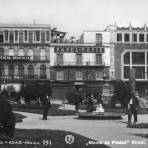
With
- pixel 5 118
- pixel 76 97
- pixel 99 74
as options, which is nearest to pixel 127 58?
pixel 99 74

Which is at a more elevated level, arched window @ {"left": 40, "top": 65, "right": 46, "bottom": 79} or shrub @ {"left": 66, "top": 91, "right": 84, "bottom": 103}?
arched window @ {"left": 40, "top": 65, "right": 46, "bottom": 79}

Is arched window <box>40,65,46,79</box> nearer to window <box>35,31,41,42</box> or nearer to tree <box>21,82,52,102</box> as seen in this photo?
window <box>35,31,41,42</box>

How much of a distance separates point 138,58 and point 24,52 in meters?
18.2

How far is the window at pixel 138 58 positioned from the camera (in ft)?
229

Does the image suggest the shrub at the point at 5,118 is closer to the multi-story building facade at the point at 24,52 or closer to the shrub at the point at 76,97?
the shrub at the point at 76,97

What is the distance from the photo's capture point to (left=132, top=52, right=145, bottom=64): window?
69.9m

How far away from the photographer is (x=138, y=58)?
231 ft

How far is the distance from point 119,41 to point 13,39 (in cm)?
1685

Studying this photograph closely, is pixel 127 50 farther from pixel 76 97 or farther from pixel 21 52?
pixel 76 97

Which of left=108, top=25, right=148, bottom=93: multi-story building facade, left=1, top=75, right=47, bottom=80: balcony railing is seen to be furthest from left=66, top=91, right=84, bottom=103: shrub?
left=108, top=25, right=148, bottom=93: multi-story building facade

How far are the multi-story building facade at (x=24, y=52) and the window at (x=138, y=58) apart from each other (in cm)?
1369

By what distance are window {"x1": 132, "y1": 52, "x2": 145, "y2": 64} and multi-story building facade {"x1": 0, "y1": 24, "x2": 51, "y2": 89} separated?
1369 cm

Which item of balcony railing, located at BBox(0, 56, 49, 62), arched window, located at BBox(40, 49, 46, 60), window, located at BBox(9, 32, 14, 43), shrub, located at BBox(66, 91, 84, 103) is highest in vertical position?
window, located at BBox(9, 32, 14, 43)

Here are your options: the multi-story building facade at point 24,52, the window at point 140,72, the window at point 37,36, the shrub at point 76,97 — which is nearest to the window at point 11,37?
the multi-story building facade at point 24,52
